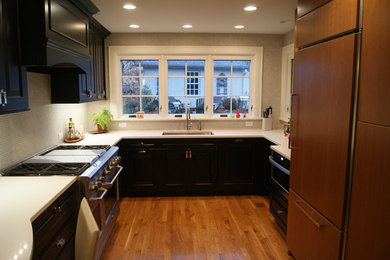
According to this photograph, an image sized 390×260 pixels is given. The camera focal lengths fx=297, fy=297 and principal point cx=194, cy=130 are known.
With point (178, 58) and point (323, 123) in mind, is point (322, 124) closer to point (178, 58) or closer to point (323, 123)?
point (323, 123)

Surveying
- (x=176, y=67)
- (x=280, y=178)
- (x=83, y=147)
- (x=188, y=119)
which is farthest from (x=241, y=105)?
(x=83, y=147)

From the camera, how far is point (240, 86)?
4770 millimetres

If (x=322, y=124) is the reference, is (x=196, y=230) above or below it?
below

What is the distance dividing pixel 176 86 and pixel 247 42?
1.29 metres

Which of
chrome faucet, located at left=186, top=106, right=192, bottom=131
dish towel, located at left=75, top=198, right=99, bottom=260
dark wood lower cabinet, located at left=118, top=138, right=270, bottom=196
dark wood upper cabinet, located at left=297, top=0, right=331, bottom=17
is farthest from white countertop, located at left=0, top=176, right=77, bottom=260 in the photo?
chrome faucet, located at left=186, top=106, right=192, bottom=131

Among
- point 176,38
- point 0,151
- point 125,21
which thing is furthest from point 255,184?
point 0,151

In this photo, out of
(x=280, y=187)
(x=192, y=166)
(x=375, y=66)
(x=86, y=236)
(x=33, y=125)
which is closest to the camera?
(x=86, y=236)

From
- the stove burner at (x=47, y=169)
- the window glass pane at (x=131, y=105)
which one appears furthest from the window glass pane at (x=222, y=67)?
the stove burner at (x=47, y=169)

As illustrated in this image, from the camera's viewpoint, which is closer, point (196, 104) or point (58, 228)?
point (58, 228)

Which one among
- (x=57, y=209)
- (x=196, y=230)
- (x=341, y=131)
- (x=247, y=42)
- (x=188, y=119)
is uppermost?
(x=247, y=42)

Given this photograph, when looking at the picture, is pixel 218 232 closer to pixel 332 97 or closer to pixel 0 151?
pixel 332 97

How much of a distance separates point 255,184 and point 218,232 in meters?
1.26

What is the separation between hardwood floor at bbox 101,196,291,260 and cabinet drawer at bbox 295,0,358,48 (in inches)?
76.2

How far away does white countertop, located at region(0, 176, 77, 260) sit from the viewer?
1200mm
